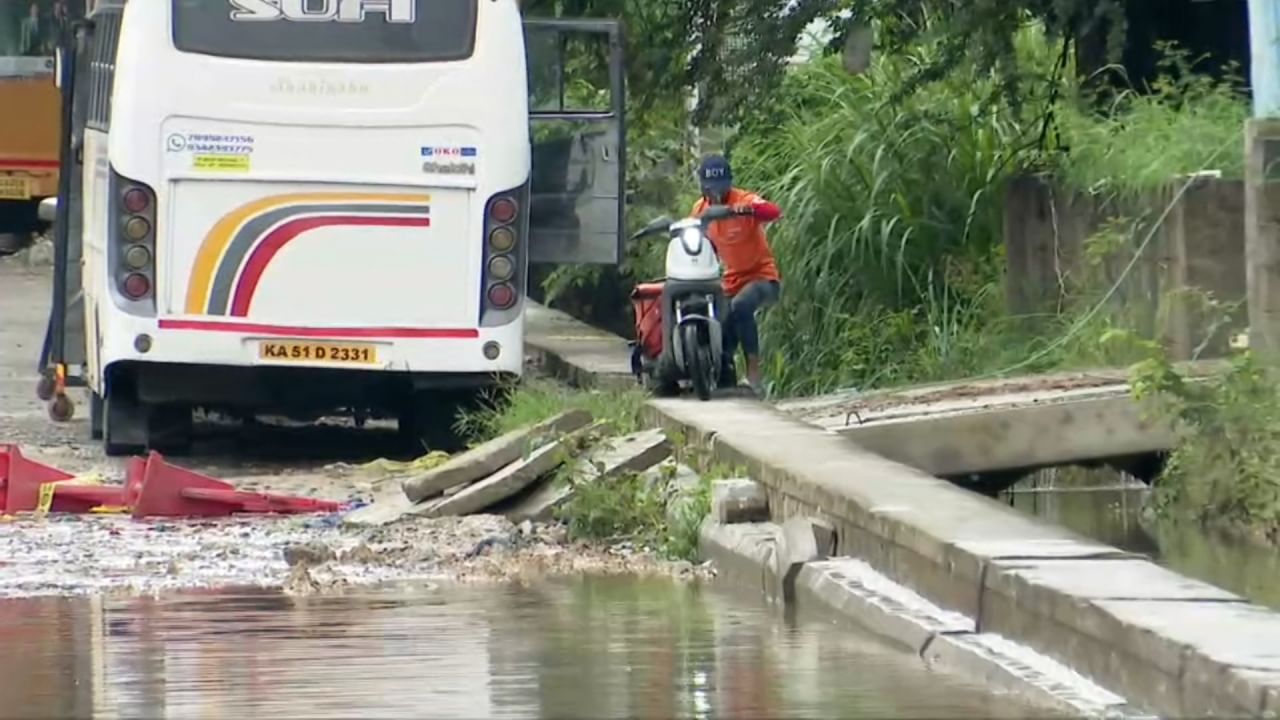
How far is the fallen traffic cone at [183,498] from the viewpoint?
43.5 ft

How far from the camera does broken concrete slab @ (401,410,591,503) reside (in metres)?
13.0

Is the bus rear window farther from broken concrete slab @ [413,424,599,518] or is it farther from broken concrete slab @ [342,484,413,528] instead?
broken concrete slab @ [413,424,599,518]

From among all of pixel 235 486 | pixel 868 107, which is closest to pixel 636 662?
pixel 235 486

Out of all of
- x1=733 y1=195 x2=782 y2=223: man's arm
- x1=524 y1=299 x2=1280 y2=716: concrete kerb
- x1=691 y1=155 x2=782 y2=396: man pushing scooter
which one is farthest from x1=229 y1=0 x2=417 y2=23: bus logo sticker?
x1=524 y1=299 x2=1280 y2=716: concrete kerb

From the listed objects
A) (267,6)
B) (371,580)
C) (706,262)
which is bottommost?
(371,580)

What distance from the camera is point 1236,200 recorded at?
1555cm

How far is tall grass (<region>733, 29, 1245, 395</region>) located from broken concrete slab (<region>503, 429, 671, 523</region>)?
4.52m

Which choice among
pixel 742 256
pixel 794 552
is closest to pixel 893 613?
pixel 794 552

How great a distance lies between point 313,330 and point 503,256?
1205 mm

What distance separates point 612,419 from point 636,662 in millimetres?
5349

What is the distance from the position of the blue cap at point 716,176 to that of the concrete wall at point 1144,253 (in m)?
2.52

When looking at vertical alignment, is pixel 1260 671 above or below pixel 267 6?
below

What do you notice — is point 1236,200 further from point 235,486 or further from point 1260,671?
point 1260,671

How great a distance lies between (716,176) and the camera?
15.0 metres
